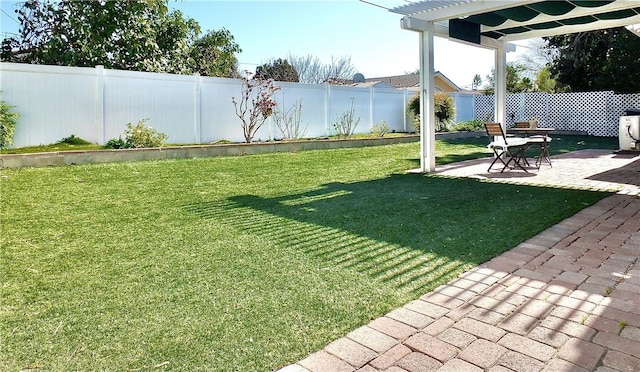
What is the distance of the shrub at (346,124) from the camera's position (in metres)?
14.0

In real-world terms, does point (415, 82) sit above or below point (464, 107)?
above

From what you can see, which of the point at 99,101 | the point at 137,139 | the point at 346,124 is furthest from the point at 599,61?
the point at 99,101

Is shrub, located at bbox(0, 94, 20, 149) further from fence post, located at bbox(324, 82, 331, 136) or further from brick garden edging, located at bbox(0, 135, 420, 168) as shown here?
fence post, located at bbox(324, 82, 331, 136)

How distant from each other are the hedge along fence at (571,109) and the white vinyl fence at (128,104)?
10142 millimetres

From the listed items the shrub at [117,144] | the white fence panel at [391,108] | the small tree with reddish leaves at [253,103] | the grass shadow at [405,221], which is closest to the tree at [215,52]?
the small tree with reddish leaves at [253,103]

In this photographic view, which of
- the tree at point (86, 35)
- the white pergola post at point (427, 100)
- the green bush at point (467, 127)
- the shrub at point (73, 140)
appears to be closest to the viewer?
the white pergola post at point (427, 100)

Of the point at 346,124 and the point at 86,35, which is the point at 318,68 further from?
the point at 86,35

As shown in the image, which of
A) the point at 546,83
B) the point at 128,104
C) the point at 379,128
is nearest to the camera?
the point at 128,104

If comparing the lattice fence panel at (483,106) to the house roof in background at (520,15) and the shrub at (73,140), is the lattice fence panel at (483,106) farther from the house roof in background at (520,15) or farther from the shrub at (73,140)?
the shrub at (73,140)

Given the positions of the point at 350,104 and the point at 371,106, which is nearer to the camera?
the point at 350,104

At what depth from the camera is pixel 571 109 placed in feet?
59.5

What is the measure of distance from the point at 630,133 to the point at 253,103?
975 centimetres

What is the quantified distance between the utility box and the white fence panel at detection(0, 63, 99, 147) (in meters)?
12.8

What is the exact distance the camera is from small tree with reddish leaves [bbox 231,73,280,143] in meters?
11.6
